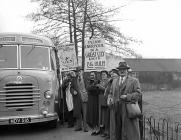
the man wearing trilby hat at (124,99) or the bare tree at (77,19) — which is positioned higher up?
the bare tree at (77,19)

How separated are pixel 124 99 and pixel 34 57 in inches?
173

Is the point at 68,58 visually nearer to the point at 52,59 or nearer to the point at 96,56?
the point at 52,59

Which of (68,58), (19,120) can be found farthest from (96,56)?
(19,120)

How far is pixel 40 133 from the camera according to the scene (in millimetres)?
10211

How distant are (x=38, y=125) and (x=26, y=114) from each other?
194cm

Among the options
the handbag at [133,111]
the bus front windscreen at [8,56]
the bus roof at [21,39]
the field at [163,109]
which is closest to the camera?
the handbag at [133,111]

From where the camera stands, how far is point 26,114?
388 inches

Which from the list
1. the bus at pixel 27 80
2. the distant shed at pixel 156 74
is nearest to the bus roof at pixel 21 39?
the bus at pixel 27 80

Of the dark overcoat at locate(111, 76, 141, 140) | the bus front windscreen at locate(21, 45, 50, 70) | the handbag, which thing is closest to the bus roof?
the bus front windscreen at locate(21, 45, 50, 70)

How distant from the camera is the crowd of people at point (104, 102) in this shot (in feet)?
24.6

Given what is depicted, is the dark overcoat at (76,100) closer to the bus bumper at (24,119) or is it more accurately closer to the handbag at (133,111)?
the bus bumper at (24,119)

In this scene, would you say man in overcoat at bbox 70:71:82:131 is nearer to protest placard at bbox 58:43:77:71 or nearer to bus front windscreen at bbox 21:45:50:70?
bus front windscreen at bbox 21:45:50:70

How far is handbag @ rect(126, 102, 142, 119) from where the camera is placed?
724 centimetres

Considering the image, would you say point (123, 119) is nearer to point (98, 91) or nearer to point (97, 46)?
point (98, 91)
